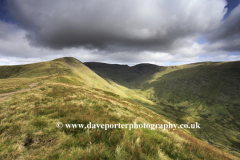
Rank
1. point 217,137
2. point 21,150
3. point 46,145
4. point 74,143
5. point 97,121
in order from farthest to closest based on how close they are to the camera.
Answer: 1. point 217,137
2. point 97,121
3. point 74,143
4. point 46,145
5. point 21,150

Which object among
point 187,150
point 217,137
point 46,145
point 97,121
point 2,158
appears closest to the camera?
point 2,158

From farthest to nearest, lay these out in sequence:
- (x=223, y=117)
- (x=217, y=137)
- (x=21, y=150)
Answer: (x=223, y=117)
(x=217, y=137)
(x=21, y=150)

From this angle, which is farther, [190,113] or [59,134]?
[190,113]

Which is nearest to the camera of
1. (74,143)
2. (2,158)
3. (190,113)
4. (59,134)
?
(2,158)

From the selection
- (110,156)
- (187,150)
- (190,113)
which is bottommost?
(190,113)

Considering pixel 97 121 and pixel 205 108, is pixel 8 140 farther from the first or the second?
pixel 205 108

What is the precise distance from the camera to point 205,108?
195 m

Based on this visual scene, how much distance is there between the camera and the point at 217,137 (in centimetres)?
11281

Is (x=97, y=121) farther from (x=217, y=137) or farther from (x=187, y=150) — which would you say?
(x=217, y=137)

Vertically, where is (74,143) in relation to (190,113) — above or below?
above

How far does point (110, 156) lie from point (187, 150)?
4999 millimetres

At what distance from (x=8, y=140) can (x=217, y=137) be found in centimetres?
17378

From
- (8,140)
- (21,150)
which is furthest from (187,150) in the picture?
(8,140)

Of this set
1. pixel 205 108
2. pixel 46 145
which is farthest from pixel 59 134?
pixel 205 108
